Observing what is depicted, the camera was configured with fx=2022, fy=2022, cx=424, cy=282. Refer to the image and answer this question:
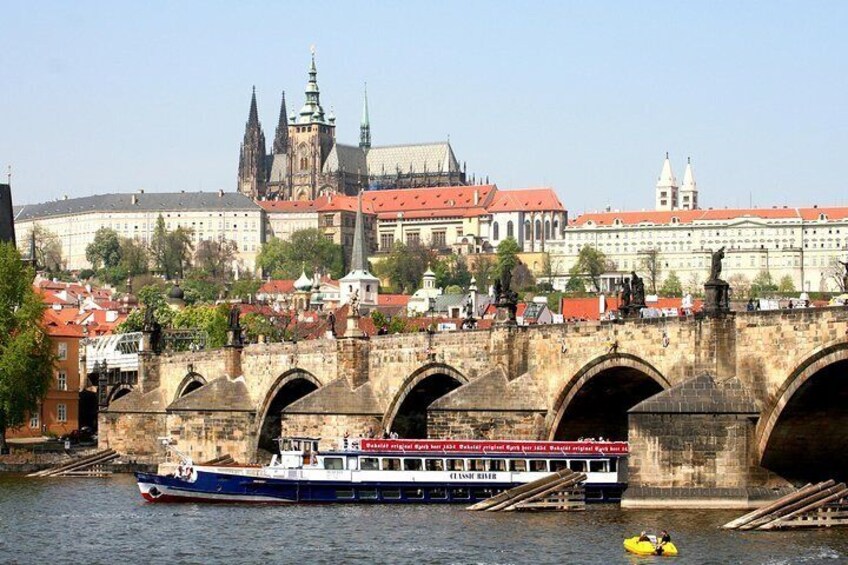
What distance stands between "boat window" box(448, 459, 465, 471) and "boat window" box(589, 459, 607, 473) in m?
4.09

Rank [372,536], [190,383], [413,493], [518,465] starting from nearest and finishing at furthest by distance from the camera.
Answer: [372,536] → [518,465] → [413,493] → [190,383]

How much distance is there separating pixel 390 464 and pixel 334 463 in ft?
6.57

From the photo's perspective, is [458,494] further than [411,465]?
No

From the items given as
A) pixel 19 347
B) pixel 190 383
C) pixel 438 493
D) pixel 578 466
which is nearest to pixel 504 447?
pixel 578 466

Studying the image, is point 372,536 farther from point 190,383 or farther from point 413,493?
point 190,383

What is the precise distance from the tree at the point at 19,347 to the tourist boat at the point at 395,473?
78.5 feet

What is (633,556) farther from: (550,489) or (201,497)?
(201,497)

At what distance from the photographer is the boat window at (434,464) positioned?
2495 inches

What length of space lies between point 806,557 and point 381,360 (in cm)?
2970

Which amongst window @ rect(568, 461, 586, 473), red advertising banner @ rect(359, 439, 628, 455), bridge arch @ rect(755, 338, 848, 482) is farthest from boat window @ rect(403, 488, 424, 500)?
bridge arch @ rect(755, 338, 848, 482)

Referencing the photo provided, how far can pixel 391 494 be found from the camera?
65062mm

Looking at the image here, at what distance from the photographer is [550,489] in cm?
6041

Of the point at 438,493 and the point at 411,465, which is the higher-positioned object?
the point at 411,465

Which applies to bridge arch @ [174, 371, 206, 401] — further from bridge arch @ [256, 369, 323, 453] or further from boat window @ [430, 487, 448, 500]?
boat window @ [430, 487, 448, 500]
